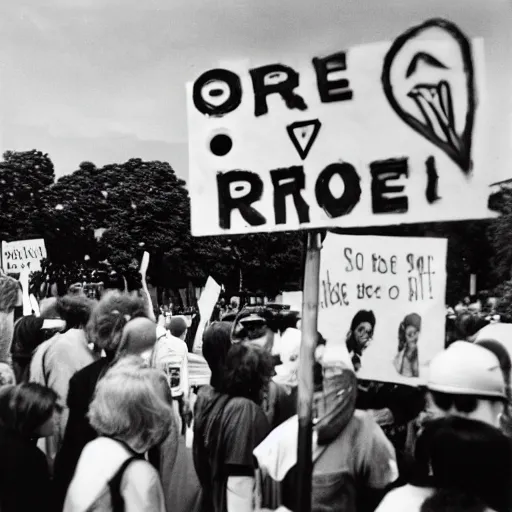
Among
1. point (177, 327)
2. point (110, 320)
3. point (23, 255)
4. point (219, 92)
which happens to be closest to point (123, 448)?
point (219, 92)

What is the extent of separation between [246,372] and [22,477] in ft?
3.50

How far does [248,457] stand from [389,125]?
1.57 metres

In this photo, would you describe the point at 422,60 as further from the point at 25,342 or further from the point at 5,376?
the point at 25,342

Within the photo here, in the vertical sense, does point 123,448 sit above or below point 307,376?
below

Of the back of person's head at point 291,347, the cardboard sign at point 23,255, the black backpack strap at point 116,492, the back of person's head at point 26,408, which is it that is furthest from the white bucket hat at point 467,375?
the cardboard sign at point 23,255

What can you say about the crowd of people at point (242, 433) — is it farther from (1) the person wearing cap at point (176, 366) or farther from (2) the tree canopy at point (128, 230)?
(2) the tree canopy at point (128, 230)

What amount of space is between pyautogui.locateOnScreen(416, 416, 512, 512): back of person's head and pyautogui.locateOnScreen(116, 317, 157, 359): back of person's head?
87.2 inches

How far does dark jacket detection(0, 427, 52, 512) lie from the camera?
300cm

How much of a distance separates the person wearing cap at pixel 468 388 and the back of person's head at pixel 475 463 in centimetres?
56

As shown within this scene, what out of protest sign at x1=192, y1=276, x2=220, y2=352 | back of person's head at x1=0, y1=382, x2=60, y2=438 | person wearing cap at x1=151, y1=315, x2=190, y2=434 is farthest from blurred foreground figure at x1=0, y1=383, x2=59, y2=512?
protest sign at x1=192, y1=276, x2=220, y2=352

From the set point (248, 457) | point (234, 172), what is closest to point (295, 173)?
point (234, 172)

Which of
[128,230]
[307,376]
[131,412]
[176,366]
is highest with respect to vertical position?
[307,376]

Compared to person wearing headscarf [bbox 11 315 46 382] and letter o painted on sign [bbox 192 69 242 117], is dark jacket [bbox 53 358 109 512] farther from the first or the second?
letter o painted on sign [bbox 192 69 242 117]

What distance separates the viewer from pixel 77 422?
12.4ft
